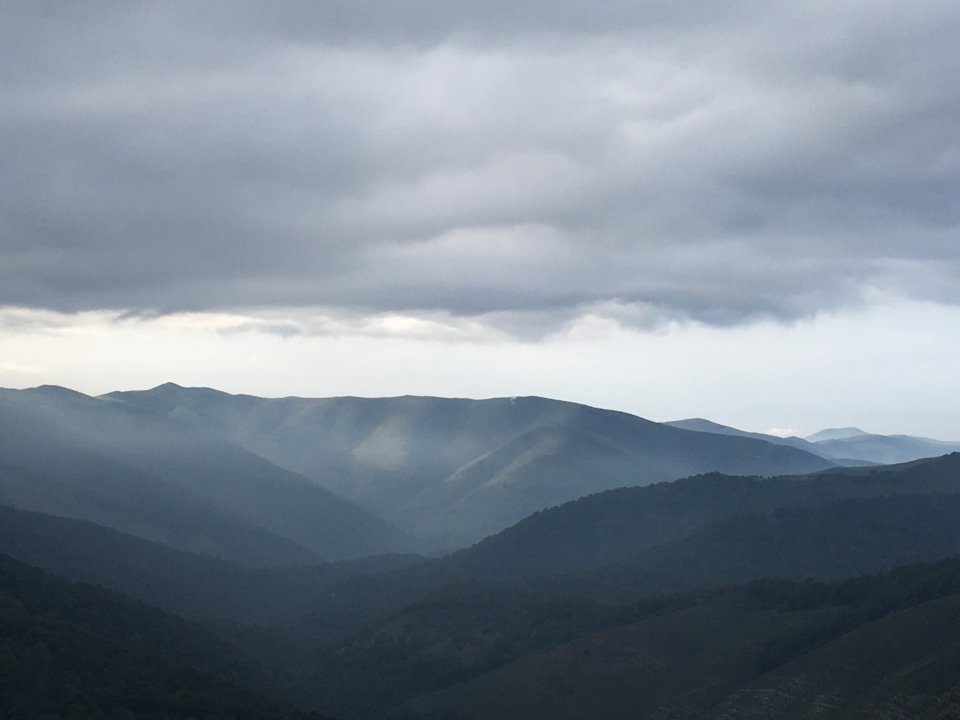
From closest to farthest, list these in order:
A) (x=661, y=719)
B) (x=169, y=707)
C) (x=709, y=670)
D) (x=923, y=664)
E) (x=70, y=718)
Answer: (x=70, y=718) < (x=169, y=707) < (x=923, y=664) < (x=661, y=719) < (x=709, y=670)

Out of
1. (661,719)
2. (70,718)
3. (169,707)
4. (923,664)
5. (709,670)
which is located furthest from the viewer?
(709,670)

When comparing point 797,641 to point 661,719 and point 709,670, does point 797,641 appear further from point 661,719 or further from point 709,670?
point 661,719

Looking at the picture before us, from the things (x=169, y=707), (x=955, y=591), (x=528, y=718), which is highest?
(x=955, y=591)

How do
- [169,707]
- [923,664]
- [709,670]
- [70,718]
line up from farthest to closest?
1. [709,670]
2. [923,664]
3. [169,707]
4. [70,718]

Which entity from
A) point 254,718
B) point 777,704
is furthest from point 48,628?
point 777,704

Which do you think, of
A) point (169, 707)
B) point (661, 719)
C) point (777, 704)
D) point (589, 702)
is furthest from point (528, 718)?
point (169, 707)

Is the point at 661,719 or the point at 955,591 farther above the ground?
the point at 955,591

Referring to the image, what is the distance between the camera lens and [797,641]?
19800 cm

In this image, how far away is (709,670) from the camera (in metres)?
196

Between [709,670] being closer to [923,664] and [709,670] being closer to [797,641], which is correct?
[797,641]

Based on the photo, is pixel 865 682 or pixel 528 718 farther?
pixel 528 718

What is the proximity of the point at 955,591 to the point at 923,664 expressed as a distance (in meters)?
38.5

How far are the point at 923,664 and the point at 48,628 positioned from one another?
13263 centimetres

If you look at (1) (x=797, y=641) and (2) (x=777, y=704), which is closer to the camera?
(2) (x=777, y=704)
